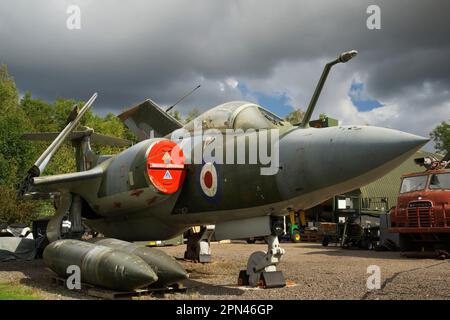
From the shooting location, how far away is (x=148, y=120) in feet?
49.5

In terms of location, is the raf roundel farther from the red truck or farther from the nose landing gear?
the red truck

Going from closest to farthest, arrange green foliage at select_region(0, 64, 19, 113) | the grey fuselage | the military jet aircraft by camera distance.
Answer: the grey fuselage, the military jet aircraft, green foliage at select_region(0, 64, 19, 113)

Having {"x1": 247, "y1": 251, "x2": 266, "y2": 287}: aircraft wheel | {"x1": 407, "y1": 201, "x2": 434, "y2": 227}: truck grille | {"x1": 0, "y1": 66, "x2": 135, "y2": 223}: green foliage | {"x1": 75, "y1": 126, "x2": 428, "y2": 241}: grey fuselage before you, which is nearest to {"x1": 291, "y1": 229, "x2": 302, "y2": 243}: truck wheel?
{"x1": 407, "y1": 201, "x2": 434, "y2": 227}: truck grille

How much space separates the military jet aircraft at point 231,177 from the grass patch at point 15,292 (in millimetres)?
2073

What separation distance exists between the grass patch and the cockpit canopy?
4.53m

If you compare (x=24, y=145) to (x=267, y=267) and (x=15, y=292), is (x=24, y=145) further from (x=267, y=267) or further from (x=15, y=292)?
(x=267, y=267)

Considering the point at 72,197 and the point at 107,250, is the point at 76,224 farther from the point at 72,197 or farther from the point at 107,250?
the point at 107,250

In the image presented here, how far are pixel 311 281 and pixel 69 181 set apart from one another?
239 inches

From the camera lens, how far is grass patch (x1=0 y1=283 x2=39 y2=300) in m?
7.61

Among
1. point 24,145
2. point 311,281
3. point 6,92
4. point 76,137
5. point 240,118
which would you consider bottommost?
point 311,281

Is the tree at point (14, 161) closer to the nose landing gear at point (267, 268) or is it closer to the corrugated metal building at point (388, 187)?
the nose landing gear at point (267, 268)

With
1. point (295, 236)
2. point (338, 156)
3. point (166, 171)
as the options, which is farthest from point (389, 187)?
point (338, 156)

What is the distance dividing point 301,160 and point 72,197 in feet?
21.7

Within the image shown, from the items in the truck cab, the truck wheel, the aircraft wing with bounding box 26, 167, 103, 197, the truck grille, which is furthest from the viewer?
the truck wheel
